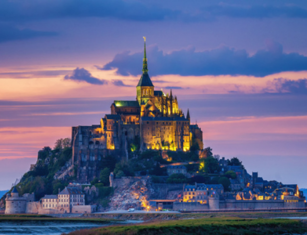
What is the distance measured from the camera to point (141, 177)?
144375 millimetres

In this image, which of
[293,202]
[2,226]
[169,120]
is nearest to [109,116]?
[169,120]

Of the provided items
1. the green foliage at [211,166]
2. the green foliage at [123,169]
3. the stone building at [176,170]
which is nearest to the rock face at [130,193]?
the green foliage at [123,169]

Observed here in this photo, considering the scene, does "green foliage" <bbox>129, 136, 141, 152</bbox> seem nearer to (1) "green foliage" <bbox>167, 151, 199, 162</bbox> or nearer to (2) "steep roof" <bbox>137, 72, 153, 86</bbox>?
(1) "green foliage" <bbox>167, 151, 199, 162</bbox>

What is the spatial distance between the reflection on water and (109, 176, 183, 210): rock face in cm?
3026

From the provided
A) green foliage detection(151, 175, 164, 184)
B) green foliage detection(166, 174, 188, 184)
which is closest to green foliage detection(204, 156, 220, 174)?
green foliage detection(166, 174, 188, 184)

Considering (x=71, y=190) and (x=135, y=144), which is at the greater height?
(x=135, y=144)

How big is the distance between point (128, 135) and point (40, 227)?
212ft

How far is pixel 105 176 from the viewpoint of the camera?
149m

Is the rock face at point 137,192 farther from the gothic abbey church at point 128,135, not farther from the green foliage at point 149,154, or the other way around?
the gothic abbey church at point 128,135

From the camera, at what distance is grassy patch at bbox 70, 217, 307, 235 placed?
85375mm

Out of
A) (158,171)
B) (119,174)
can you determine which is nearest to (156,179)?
(158,171)

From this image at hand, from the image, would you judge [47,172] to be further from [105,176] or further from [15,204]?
[15,204]

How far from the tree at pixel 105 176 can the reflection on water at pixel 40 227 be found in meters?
40.4

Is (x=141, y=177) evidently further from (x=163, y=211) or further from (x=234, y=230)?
(x=234, y=230)
